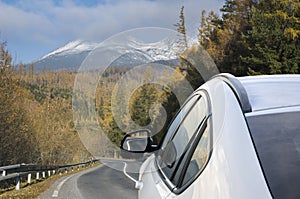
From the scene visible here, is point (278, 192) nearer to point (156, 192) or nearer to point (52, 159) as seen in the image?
point (156, 192)

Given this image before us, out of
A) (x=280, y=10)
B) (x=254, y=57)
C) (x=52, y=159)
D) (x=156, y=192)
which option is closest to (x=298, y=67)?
(x=254, y=57)

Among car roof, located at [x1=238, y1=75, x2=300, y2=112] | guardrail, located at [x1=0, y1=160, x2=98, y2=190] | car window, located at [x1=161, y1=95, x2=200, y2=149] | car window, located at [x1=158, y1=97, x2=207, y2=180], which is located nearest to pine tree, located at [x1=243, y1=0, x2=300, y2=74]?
guardrail, located at [x1=0, y1=160, x2=98, y2=190]

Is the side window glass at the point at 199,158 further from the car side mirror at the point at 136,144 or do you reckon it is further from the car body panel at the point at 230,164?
the car side mirror at the point at 136,144

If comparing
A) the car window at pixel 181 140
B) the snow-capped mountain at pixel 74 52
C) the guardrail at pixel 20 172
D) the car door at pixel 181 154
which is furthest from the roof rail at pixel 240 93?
the guardrail at pixel 20 172

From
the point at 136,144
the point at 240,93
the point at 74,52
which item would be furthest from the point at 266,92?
the point at 74,52

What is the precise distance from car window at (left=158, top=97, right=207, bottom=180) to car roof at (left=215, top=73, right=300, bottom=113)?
1.03 ft

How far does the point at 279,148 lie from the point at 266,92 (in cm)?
47

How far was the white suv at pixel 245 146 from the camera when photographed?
1.32m

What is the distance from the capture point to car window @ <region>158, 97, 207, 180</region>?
2338 millimetres

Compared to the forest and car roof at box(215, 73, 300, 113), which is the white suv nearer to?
car roof at box(215, 73, 300, 113)

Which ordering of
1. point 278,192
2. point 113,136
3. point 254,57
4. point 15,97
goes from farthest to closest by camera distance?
point 15,97 < point 254,57 < point 113,136 < point 278,192

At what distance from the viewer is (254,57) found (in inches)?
978

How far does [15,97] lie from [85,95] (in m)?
23.4

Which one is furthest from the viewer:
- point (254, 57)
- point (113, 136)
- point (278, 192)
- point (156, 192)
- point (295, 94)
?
point (254, 57)
